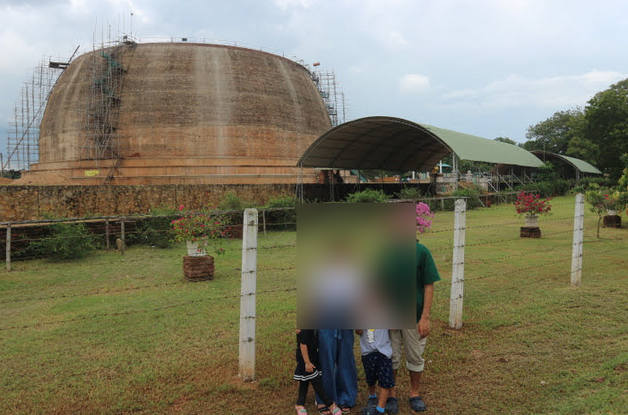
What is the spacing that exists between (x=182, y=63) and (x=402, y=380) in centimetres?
3072

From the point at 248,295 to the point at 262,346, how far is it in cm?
114

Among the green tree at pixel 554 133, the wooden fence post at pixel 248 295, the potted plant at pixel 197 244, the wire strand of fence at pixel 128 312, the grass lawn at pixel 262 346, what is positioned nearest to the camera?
the grass lawn at pixel 262 346

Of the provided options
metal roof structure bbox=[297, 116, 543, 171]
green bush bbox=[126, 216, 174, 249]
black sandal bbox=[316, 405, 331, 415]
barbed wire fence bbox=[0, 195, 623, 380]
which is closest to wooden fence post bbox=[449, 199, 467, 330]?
barbed wire fence bbox=[0, 195, 623, 380]

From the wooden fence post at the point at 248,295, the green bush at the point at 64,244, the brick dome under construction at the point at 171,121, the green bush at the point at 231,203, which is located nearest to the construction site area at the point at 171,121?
the brick dome under construction at the point at 171,121

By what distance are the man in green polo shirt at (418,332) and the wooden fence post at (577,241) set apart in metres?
4.22

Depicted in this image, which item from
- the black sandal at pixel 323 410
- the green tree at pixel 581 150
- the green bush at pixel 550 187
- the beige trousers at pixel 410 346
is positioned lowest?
the black sandal at pixel 323 410

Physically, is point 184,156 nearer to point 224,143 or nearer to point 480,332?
point 224,143

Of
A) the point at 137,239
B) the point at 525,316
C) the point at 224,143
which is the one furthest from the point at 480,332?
the point at 224,143

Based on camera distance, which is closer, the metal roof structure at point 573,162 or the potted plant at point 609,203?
the potted plant at point 609,203

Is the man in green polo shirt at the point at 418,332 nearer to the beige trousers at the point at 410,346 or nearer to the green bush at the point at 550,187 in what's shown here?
the beige trousers at the point at 410,346

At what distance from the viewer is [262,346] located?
4.81 meters

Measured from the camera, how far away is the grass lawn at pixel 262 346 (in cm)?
363

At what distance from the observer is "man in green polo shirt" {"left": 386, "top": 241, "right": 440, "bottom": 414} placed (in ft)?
11.1

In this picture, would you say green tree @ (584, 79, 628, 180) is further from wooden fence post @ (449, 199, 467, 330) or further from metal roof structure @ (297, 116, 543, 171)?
wooden fence post @ (449, 199, 467, 330)
